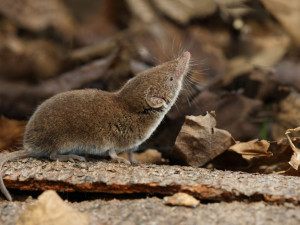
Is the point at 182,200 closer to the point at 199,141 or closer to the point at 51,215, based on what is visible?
Answer: the point at 51,215

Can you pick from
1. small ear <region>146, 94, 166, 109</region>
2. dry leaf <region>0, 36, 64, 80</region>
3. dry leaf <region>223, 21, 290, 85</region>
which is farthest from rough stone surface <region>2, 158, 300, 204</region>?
dry leaf <region>223, 21, 290, 85</region>

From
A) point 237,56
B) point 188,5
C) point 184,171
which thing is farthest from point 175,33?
point 184,171

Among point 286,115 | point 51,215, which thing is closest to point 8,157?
point 51,215

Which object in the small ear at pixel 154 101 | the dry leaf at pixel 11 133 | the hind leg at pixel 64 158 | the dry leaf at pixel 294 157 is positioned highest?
the small ear at pixel 154 101

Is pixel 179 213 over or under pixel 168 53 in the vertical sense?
under

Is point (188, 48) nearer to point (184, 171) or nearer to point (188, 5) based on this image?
point (188, 5)

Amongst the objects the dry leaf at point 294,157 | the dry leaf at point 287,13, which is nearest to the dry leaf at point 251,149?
the dry leaf at point 294,157

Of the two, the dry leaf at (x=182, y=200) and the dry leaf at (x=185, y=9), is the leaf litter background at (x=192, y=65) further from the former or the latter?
the dry leaf at (x=182, y=200)
